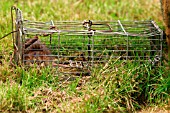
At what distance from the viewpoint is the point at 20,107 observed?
4.60 m

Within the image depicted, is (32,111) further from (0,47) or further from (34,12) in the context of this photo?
(34,12)

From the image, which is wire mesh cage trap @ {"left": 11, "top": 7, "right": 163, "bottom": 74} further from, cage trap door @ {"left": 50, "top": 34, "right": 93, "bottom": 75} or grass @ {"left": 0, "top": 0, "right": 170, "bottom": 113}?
grass @ {"left": 0, "top": 0, "right": 170, "bottom": 113}

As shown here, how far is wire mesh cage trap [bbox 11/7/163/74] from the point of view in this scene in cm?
517

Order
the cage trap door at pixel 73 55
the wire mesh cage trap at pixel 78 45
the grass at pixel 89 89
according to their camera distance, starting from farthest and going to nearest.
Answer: the cage trap door at pixel 73 55
the wire mesh cage trap at pixel 78 45
the grass at pixel 89 89

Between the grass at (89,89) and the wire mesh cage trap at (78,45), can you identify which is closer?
the grass at (89,89)

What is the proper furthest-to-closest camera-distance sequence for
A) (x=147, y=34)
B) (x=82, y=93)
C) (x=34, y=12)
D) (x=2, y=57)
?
(x=34, y=12)
(x=2, y=57)
(x=147, y=34)
(x=82, y=93)

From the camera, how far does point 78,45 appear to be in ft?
19.7

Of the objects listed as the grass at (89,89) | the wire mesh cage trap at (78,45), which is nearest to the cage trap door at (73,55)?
the wire mesh cage trap at (78,45)

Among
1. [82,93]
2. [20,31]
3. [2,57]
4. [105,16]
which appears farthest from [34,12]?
[82,93]

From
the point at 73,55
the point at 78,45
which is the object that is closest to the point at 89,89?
the point at 73,55

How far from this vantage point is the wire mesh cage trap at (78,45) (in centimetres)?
517

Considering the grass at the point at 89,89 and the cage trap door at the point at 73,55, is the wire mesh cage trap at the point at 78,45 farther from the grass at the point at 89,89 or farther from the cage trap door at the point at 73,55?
the grass at the point at 89,89

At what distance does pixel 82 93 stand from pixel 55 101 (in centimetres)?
31

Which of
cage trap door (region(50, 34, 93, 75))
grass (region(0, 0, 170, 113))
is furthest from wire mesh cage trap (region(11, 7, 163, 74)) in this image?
grass (region(0, 0, 170, 113))
